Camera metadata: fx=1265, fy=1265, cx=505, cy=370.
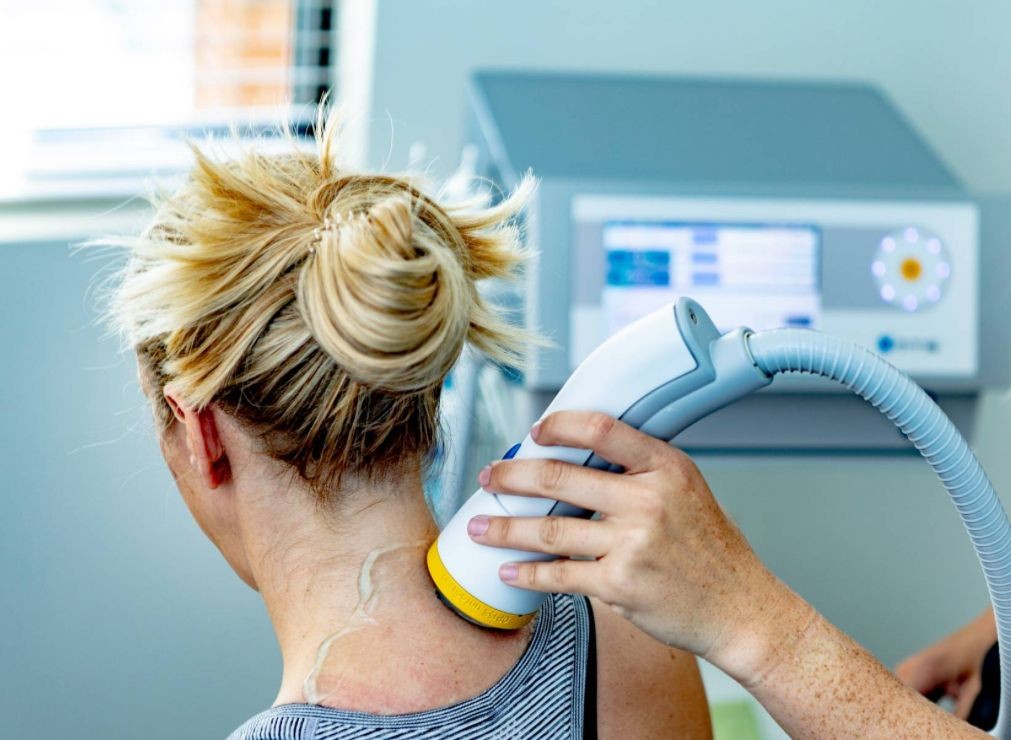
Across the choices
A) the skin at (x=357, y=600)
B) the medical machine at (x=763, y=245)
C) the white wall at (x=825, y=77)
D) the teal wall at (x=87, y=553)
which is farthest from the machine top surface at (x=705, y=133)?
the skin at (x=357, y=600)

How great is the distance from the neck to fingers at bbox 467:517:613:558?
0.27ft

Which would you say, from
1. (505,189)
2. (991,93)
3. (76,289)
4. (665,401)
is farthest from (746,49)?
(665,401)

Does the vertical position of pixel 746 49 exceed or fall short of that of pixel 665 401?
it exceeds it

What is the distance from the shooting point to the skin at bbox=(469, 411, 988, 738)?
2.66 feet

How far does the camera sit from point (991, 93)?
1981mm

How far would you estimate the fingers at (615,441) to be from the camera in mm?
829

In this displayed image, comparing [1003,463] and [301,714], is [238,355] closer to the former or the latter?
[301,714]

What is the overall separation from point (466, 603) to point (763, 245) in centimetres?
79

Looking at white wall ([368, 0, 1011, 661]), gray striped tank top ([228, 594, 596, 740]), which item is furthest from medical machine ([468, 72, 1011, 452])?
gray striped tank top ([228, 594, 596, 740])

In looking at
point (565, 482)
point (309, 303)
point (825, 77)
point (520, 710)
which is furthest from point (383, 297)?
point (825, 77)

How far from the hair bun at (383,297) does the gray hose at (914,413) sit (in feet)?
0.69

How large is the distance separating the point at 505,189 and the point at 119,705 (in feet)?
2.39

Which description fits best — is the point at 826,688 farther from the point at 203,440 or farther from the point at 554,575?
the point at 203,440

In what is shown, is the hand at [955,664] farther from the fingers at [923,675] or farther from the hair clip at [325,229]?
the hair clip at [325,229]
